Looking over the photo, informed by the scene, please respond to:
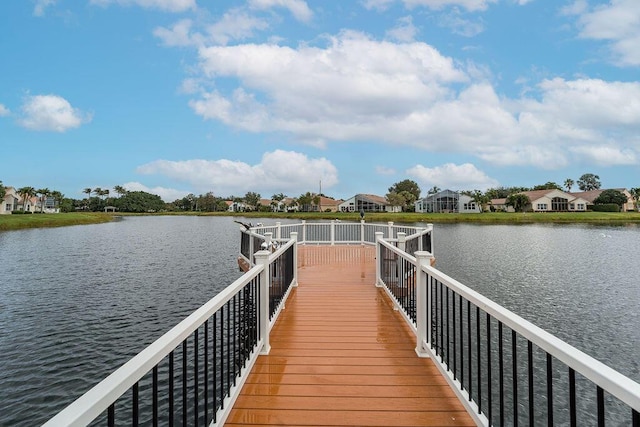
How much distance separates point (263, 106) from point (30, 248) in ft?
57.8

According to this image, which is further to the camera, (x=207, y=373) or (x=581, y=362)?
(x=207, y=373)

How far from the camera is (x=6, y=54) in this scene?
19766 millimetres

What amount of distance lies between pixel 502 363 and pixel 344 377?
1.52 m

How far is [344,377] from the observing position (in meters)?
3.34

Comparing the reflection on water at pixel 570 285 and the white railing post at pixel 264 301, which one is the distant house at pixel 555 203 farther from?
the white railing post at pixel 264 301

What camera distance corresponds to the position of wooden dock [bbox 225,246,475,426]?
270 cm

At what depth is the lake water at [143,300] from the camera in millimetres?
6004

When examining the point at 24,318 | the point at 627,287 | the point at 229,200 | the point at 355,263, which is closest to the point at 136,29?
the point at 24,318

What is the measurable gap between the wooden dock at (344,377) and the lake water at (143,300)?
3740 millimetres

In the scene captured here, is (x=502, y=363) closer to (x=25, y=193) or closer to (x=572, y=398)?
(x=572, y=398)

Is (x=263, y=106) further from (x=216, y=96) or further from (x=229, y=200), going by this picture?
(x=229, y=200)

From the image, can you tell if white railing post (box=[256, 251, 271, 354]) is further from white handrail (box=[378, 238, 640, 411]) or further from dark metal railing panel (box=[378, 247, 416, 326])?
white handrail (box=[378, 238, 640, 411])

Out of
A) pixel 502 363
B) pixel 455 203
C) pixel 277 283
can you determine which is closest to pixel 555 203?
pixel 455 203

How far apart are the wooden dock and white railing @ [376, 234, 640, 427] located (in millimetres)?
230
